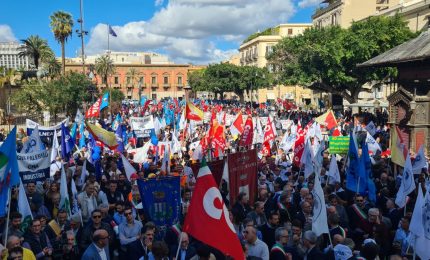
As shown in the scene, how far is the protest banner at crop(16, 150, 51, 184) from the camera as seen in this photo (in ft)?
34.5

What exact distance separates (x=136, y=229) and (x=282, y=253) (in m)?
2.50

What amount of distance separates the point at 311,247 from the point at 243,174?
12.4 ft

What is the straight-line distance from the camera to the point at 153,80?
112 meters

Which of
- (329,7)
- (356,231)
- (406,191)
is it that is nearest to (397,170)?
(406,191)

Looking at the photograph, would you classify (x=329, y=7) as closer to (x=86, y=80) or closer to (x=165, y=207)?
(x=86, y=80)

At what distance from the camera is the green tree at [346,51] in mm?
35906

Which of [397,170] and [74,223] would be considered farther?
[397,170]

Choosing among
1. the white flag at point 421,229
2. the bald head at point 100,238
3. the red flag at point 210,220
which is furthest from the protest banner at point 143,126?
the white flag at point 421,229

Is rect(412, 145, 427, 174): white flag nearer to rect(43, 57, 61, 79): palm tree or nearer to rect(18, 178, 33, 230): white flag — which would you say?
rect(18, 178, 33, 230): white flag

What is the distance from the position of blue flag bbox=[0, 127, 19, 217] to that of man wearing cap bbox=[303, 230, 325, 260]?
4.65 m

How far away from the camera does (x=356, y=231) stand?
8227 mm

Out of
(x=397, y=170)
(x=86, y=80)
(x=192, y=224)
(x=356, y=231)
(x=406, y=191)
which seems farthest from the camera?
(x=86, y=80)

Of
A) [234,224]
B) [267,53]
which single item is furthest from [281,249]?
[267,53]

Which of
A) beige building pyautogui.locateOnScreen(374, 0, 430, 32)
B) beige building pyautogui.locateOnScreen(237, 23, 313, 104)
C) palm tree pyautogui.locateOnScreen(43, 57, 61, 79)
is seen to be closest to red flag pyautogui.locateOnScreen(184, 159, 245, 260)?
beige building pyautogui.locateOnScreen(374, 0, 430, 32)
